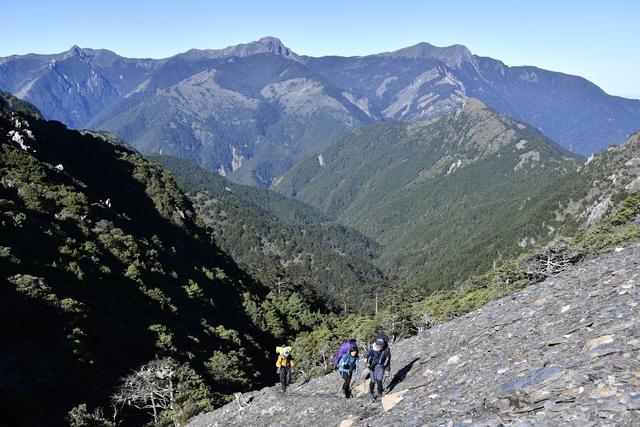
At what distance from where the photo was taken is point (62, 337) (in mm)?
47250

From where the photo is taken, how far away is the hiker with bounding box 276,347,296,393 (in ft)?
96.5

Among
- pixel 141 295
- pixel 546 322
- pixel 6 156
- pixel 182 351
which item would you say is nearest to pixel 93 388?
pixel 182 351

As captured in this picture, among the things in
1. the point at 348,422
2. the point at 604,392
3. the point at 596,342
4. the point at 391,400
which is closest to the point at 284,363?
the point at 348,422

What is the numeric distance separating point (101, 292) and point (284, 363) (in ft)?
139

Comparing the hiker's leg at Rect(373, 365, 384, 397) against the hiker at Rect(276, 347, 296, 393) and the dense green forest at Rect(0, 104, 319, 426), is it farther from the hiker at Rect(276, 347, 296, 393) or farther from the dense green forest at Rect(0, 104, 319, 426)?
the dense green forest at Rect(0, 104, 319, 426)

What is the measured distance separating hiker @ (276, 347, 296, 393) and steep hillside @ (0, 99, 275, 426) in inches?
536

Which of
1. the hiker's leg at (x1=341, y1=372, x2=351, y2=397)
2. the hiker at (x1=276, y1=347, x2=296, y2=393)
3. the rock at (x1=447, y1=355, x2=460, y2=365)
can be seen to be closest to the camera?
the rock at (x1=447, y1=355, x2=460, y2=365)

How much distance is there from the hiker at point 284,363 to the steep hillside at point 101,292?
13.6 m

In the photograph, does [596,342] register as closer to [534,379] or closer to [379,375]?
[534,379]

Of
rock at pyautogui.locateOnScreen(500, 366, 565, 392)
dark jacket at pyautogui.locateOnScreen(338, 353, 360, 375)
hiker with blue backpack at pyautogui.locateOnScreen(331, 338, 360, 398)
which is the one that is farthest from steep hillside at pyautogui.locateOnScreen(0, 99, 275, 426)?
rock at pyautogui.locateOnScreen(500, 366, 565, 392)

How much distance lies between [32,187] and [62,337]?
150ft

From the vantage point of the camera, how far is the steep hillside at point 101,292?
144 feet

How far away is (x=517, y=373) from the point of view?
688 inches

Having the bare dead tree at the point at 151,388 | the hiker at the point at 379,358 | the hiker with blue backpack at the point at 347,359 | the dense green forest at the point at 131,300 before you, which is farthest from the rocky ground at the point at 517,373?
the dense green forest at the point at 131,300
